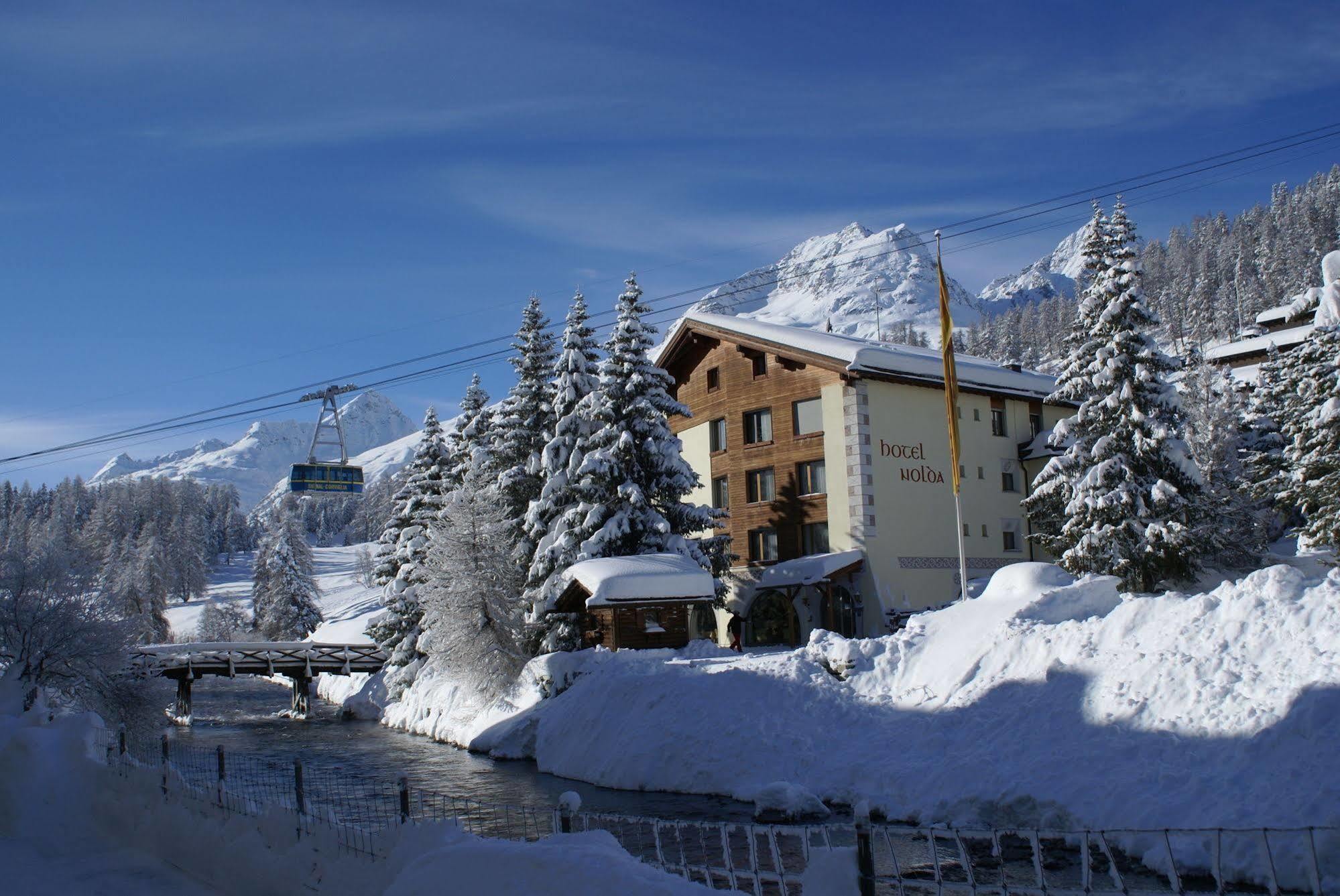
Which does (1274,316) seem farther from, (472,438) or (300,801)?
(300,801)

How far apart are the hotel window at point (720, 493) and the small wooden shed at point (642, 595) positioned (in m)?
10.3

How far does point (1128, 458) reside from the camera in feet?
93.4

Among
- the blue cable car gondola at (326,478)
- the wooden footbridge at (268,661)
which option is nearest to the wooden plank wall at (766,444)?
the blue cable car gondola at (326,478)

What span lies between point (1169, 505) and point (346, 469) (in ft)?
83.3

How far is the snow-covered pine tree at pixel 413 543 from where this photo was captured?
4641 centimetres

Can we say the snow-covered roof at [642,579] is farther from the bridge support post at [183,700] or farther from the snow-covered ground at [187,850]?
the bridge support post at [183,700]

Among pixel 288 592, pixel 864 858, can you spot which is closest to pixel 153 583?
pixel 288 592

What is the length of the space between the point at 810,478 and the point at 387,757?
61.2ft

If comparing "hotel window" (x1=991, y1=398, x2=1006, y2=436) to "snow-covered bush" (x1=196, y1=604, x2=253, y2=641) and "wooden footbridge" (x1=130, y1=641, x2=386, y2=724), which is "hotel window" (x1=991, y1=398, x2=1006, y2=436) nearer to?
"wooden footbridge" (x1=130, y1=641, x2=386, y2=724)

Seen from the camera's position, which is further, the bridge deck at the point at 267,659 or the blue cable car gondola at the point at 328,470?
the bridge deck at the point at 267,659

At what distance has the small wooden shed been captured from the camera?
108 feet

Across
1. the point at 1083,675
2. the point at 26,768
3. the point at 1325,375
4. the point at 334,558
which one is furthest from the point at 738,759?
the point at 334,558

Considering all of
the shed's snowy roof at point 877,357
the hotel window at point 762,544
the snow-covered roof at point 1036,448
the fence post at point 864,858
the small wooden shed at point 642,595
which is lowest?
the fence post at point 864,858

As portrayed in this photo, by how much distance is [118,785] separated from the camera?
17.0 metres
